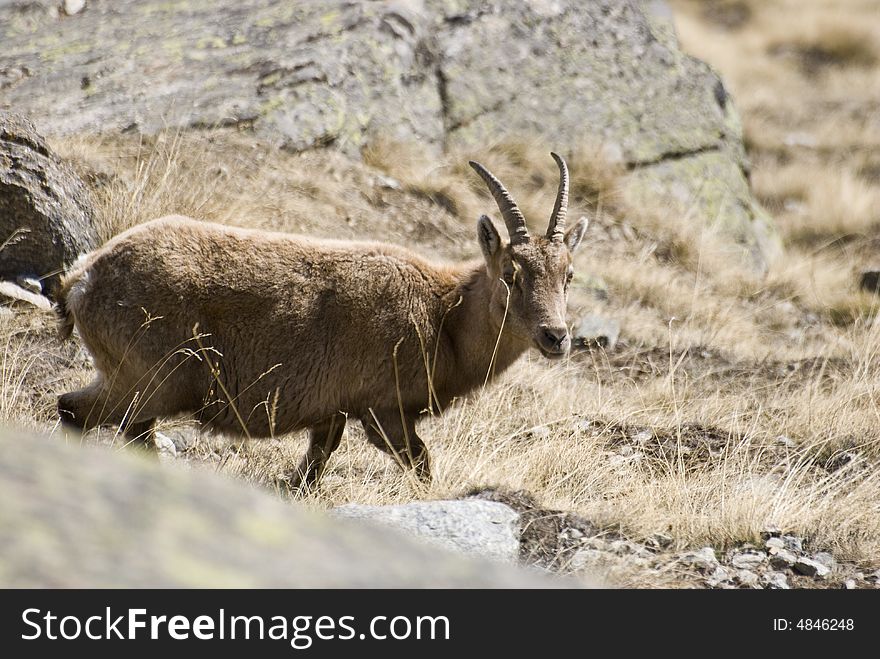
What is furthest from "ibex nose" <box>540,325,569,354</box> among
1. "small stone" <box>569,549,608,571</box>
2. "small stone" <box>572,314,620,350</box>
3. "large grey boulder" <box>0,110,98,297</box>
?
"large grey boulder" <box>0,110,98,297</box>

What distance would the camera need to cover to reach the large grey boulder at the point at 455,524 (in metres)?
4.34

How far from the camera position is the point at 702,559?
484cm

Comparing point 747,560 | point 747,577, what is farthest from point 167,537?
point 747,560

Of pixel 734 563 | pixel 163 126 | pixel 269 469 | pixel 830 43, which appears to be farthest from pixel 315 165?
pixel 830 43

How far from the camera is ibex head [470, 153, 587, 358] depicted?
5734 millimetres

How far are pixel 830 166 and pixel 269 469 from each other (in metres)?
13.1

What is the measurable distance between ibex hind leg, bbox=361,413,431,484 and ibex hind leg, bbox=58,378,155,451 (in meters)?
1.21

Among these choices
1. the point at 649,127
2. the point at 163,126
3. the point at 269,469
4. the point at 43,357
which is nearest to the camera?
the point at 269,469

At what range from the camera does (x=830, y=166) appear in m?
16.6

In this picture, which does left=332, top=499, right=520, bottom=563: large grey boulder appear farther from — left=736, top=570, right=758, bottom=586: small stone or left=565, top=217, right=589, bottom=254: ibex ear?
left=565, top=217, right=589, bottom=254: ibex ear

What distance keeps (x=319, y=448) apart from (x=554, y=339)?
1.48 metres

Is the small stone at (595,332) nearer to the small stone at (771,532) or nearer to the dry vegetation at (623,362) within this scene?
the dry vegetation at (623,362)
